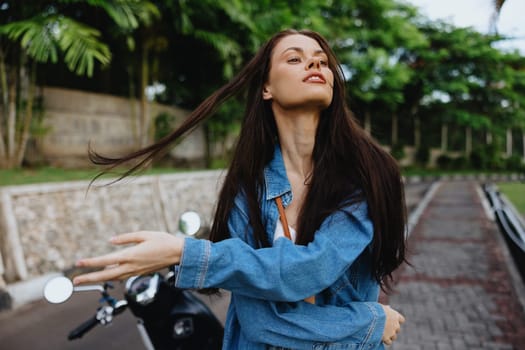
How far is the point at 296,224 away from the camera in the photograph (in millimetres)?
1181

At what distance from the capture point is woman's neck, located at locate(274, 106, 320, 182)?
1271mm

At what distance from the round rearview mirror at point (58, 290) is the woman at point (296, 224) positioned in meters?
0.42

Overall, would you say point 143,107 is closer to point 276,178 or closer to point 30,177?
point 30,177

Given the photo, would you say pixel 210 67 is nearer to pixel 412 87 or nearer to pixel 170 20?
pixel 170 20

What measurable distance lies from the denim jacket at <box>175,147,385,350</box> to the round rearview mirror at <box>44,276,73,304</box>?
0.53 m

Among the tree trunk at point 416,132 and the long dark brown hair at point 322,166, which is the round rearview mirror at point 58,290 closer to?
the long dark brown hair at point 322,166

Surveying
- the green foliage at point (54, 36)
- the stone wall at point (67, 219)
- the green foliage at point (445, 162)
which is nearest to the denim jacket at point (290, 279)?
the stone wall at point (67, 219)

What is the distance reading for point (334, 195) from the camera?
1146mm

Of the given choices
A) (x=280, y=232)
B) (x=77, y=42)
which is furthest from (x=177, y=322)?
(x=77, y=42)

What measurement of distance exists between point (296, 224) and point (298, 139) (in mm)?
288

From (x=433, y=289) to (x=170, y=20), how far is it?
8418 mm

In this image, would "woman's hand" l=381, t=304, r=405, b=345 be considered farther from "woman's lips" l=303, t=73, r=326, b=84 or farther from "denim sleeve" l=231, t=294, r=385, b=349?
"woman's lips" l=303, t=73, r=326, b=84

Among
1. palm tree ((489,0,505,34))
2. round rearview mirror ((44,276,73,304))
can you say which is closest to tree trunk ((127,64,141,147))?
palm tree ((489,0,505,34))

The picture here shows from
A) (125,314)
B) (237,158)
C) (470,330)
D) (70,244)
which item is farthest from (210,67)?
(237,158)
